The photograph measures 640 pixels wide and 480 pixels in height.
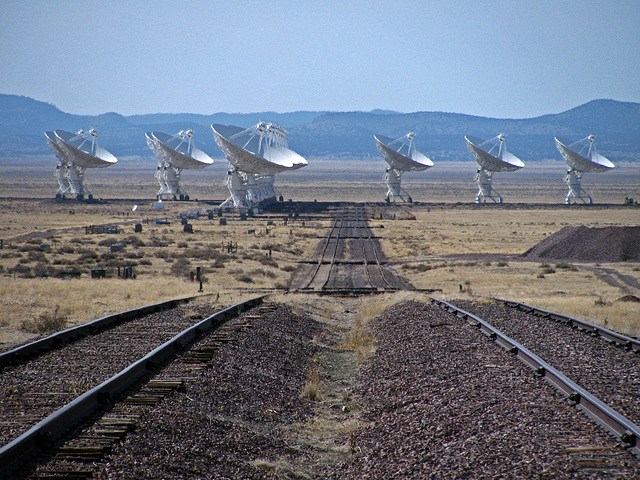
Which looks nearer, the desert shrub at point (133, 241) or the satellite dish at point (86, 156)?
the desert shrub at point (133, 241)

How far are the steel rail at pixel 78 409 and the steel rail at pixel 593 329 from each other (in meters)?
6.93

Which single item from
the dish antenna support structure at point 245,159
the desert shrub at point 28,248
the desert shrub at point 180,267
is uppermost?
the dish antenna support structure at point 245,159

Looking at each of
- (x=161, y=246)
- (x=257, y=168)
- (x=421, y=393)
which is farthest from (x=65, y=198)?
(x=421, y=393)

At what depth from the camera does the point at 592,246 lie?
34.4 metres

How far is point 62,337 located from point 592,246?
2989 centimetres

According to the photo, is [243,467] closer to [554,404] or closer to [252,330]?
[554,404]

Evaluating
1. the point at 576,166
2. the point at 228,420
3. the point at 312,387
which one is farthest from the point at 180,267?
the point at 576,166

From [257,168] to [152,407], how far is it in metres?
61.8

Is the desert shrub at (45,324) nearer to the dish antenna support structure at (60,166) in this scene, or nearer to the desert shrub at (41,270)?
the desert shrub at (41,270)

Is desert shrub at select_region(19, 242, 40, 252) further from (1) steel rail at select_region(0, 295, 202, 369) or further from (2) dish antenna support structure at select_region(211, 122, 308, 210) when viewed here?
(2) dish antenna support structure at select_region(211, 122, 308, 210)

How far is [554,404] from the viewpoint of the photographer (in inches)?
272

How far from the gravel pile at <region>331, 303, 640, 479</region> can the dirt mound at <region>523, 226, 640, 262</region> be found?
25337 mm

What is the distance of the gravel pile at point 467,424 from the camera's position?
5.41 meters

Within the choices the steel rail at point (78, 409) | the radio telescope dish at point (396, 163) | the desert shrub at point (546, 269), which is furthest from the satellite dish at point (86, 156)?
the steel rail at point (78, 409)
